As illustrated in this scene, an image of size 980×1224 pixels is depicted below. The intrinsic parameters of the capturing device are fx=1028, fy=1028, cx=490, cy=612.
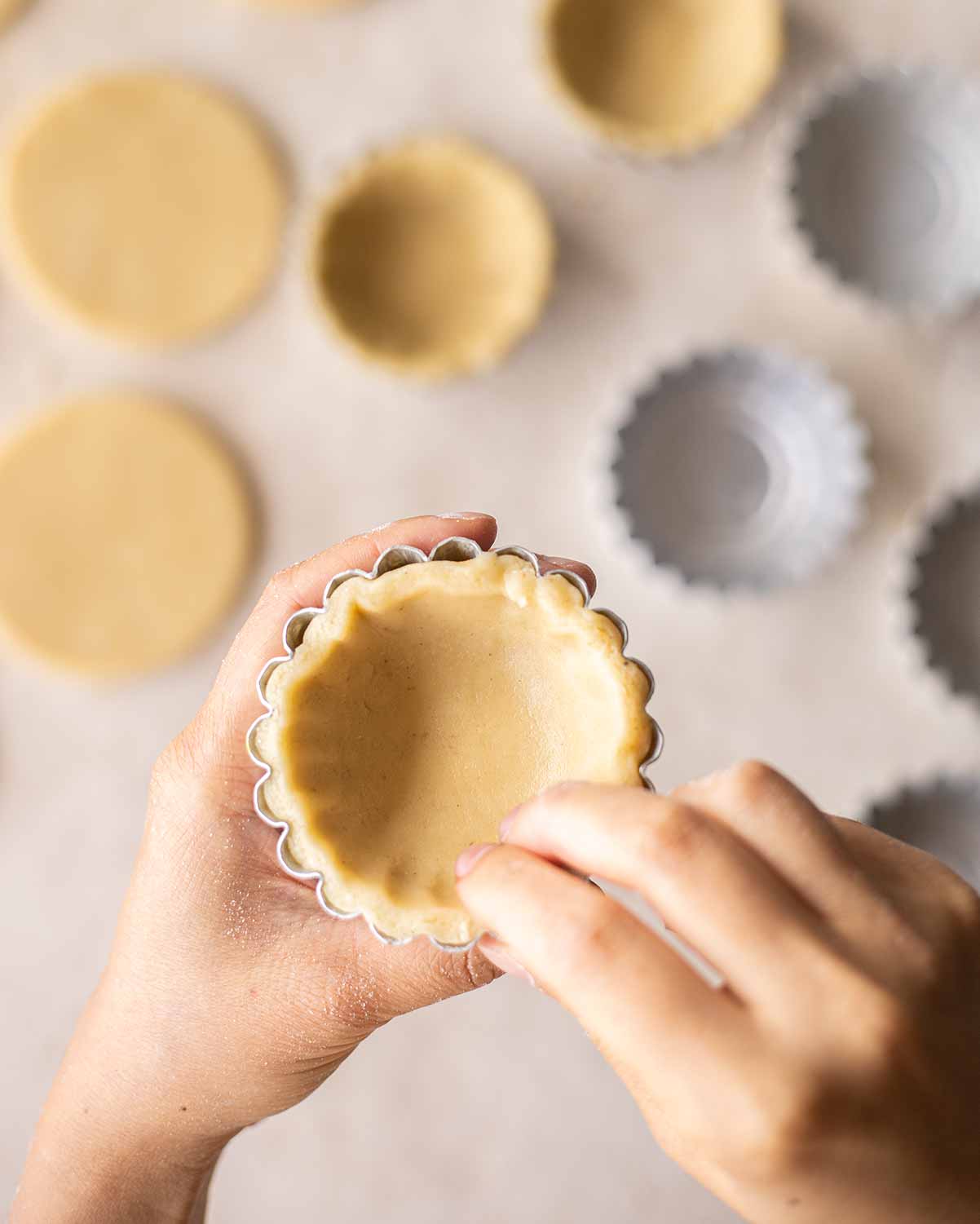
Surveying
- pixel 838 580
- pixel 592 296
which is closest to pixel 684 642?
pixel 838 580

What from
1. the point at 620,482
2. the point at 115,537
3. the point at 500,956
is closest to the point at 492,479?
the point at 620,482

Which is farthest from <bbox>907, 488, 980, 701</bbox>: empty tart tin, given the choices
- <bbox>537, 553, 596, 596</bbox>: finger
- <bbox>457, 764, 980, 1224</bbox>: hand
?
<bbox>457, 764, 980, 1224</bbox>: hand

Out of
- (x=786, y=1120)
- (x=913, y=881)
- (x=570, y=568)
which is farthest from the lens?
(x=570, y=568)

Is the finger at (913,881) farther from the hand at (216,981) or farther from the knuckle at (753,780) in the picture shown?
the hand at (216,981)

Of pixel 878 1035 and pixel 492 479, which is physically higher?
pixel 492 479

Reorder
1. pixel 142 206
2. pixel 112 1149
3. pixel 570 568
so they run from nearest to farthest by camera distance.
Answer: pixel 570 568 → pixel 112 1149 → pixel 142 206

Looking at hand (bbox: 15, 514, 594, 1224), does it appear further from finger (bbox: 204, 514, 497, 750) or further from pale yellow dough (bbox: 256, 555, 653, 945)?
pale yellow dough (bbox: 256, 555, 653, 945)

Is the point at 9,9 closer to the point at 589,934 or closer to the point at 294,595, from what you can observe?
the point at 294,595
